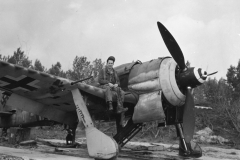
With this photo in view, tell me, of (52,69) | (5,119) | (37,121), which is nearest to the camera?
(37,121)

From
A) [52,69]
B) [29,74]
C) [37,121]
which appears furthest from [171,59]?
[52,69]

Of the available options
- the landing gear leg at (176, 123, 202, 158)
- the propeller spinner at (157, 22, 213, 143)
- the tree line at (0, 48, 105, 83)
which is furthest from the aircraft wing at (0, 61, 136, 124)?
the tree line at (0, 48, 105, 83)

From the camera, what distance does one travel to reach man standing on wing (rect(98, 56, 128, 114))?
19.2 feet

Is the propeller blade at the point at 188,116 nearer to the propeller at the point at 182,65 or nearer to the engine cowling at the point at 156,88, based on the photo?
the propeller at the point at 182,65

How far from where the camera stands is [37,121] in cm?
Answer: 931

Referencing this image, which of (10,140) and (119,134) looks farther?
(10,140)

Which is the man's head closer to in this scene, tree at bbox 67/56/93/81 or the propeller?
the propeller

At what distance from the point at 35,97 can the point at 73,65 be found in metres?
34.8

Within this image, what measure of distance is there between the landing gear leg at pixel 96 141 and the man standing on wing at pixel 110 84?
62 cm

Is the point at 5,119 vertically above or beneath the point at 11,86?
beneath

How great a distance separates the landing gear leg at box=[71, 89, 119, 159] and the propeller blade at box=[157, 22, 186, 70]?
2.62m

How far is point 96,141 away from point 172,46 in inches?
123

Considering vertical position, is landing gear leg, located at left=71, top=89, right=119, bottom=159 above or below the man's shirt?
below

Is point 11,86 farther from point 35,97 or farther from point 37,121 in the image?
point 37,121
